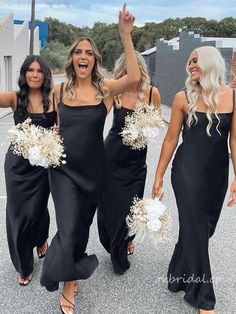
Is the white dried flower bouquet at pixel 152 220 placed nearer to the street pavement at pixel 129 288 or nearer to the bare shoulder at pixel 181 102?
the street pavement at pixel 129 288

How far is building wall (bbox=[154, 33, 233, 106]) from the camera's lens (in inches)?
886

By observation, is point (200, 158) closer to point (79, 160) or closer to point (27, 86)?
point (79, 160)

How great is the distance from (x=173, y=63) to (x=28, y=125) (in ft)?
76.7

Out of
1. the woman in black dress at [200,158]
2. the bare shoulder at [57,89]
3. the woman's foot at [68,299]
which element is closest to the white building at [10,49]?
the bare shoulder at [57,89]

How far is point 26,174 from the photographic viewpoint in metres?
3.72

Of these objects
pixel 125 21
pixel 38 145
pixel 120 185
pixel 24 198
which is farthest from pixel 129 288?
pixel 125 21

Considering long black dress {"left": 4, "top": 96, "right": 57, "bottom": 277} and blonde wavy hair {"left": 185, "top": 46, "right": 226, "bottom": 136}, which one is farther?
long black dress {"left": 4, "top": 96, "right": 57, "bottom": 277}

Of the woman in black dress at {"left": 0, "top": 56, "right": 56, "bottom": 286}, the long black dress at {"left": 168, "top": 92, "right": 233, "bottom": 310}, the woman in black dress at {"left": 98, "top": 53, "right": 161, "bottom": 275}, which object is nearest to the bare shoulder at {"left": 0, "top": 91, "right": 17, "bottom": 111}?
the woman in black dress at {"left": 0, "top": 56, "right": 56, "bottom": 286}

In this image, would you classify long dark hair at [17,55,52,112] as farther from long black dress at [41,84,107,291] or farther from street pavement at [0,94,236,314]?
street pavement at [0,94,236,314]

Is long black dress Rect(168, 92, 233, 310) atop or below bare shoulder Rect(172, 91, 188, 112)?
below

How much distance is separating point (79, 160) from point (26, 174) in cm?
62

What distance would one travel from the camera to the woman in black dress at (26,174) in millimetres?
3705

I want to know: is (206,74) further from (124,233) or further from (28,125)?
(124,233)

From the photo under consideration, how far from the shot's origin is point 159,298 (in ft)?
12.1
